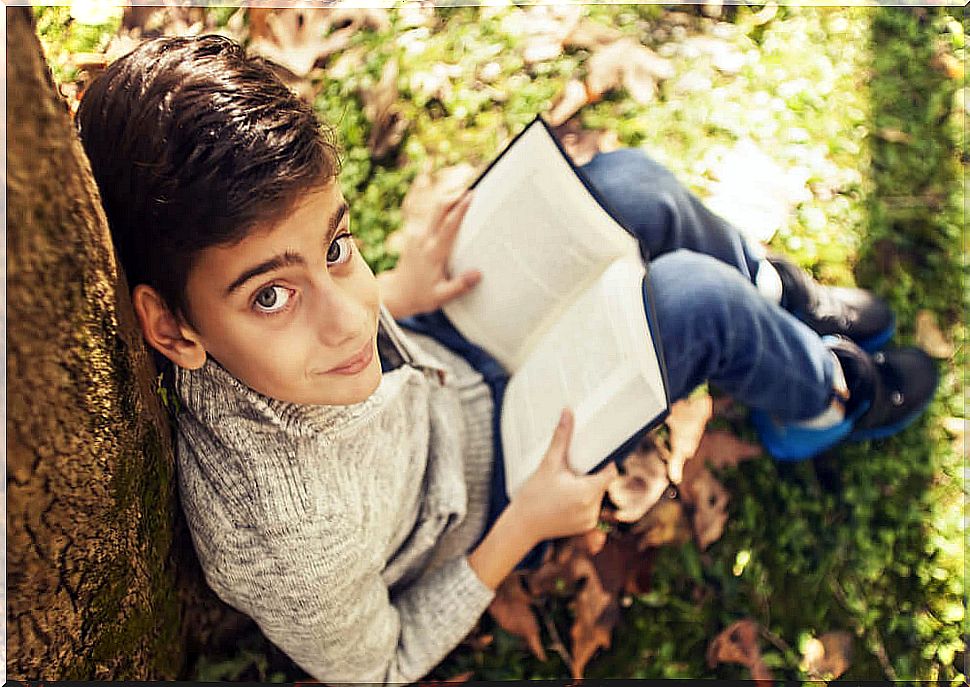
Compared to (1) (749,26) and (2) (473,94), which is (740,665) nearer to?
(2) (473,94)

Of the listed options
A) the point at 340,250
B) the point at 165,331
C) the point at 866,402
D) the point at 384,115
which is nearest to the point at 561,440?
the point at 340,250

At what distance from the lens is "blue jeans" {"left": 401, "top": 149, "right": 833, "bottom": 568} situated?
1.18 meters

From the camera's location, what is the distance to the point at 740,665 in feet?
4.65

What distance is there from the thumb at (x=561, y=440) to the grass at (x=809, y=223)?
44 cm

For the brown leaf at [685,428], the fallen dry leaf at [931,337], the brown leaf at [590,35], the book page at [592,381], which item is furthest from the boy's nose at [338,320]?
the fallen dry leaf at [931,337]

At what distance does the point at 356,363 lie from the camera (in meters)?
0.86

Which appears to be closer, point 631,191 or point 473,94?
point 631,191

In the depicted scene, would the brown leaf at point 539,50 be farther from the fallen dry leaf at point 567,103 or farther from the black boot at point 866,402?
the black boot at point 866,402

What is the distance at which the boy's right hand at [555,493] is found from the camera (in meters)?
1.11

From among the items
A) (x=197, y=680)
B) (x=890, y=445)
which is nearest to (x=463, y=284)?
(x=197, y=680)

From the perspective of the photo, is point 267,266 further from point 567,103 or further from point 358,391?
point 567,103

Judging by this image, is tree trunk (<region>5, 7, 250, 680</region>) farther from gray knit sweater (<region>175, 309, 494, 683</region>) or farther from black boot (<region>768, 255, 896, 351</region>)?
black boot (<region>768, 255, 896, 351</region>)

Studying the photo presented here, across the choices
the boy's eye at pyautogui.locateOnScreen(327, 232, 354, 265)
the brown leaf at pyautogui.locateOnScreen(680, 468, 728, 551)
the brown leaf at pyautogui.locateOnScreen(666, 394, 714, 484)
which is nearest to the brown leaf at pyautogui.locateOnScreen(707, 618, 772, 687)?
the brown leaf at pyautogui.locateOnScreen(680, 468, 728, 551)

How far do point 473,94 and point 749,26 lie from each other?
656mm
